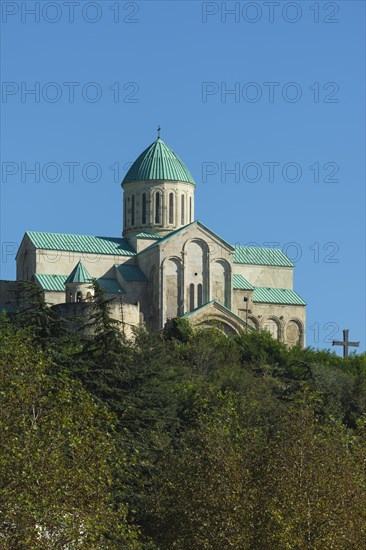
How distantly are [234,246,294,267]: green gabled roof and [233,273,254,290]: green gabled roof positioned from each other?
4.62 ft

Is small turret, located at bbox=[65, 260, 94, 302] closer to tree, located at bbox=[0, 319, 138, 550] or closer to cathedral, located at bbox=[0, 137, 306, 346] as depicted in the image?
cathedral, located at bbox=[0, 137, 306, 346]

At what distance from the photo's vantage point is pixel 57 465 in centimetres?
2912

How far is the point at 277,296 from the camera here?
78750 mm

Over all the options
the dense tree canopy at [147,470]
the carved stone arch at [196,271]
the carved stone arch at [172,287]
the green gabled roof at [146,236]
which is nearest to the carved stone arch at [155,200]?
the green gabled roof at [146,236]

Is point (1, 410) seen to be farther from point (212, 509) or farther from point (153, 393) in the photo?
point (153, 393)

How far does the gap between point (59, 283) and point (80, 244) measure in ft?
10.7

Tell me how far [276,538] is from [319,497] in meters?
1.67

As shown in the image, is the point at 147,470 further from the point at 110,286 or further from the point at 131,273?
the point at 131,273

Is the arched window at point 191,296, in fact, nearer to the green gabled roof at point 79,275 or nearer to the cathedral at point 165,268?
the cathedral at point 165,268

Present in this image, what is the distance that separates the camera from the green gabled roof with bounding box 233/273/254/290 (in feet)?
251

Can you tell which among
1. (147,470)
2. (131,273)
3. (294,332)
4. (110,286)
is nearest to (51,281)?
(110,286)

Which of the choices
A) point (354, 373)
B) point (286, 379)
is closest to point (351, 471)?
point (286, 379)

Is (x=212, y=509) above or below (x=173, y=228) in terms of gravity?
below

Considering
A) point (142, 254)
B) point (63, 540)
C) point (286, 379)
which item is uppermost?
point (142, 254)
